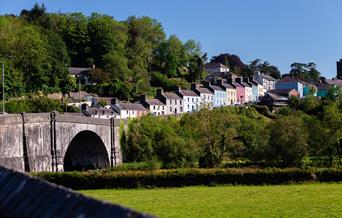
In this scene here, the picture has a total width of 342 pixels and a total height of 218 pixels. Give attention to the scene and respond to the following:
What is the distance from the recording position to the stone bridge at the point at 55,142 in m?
47.5

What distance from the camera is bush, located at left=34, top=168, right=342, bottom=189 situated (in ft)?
155

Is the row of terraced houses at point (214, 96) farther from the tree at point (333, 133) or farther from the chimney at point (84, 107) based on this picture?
the tree at point (333, 133)

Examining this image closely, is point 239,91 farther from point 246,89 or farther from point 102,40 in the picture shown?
point 102,40

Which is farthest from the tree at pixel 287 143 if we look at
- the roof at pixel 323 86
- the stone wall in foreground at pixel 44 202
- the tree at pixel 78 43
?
the roof at pixel 323 86

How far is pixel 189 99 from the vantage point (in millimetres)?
124750

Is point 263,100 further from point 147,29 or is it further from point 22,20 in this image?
point 22,20

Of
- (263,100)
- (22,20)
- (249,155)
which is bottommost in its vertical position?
(249,155)

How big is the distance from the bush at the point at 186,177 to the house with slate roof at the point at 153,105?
190 ft

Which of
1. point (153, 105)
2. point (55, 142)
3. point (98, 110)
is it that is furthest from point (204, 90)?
point (55, 142)

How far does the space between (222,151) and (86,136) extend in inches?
632

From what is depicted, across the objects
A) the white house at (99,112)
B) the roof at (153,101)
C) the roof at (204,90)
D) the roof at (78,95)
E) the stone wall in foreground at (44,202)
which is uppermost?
the roof at (204,90)

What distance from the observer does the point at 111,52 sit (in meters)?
126

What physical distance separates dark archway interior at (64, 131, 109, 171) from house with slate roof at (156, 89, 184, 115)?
147 feet

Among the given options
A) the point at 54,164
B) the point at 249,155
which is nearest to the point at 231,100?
the point at 249,155
